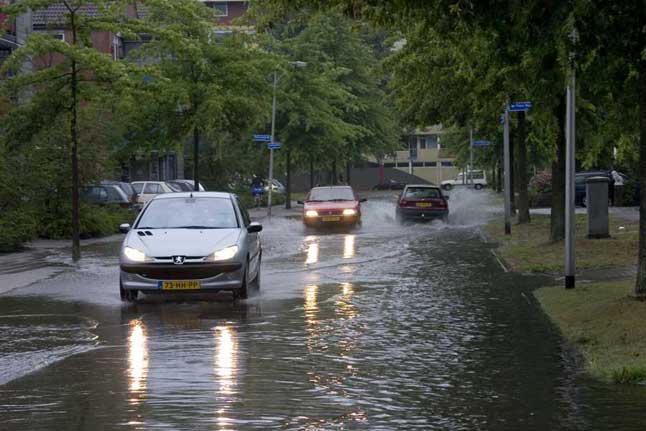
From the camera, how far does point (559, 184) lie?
24.4 m

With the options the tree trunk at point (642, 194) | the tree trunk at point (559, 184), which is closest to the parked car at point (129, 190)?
the tree trunk at point (559, 184)

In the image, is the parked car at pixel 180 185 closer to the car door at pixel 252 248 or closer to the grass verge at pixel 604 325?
the car door at pixel 252 248

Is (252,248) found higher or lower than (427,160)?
lower

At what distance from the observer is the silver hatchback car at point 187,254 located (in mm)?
16031

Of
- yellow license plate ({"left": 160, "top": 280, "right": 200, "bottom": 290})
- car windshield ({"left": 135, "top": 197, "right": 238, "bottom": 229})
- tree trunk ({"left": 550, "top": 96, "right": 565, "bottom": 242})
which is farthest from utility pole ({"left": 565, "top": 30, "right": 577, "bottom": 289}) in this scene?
tree trunk ({"left": 550, "top": 96, "right": 565, "bottom": 242})

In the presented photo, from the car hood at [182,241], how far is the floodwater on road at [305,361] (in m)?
0.76

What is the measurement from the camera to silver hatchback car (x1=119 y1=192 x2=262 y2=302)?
1603 cm

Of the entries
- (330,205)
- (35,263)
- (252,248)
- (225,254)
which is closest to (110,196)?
(330,205)

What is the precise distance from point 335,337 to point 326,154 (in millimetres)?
49950

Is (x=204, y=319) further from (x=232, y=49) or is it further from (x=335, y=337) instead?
(x=232, y=49)

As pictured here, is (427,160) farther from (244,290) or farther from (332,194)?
(244,290)

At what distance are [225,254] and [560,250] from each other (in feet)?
29.6

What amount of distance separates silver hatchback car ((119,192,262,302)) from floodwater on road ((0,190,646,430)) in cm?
32

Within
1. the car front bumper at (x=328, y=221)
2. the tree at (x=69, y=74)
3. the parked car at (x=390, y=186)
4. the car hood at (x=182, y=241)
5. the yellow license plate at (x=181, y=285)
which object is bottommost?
the parked car at (x=390, y=186)
